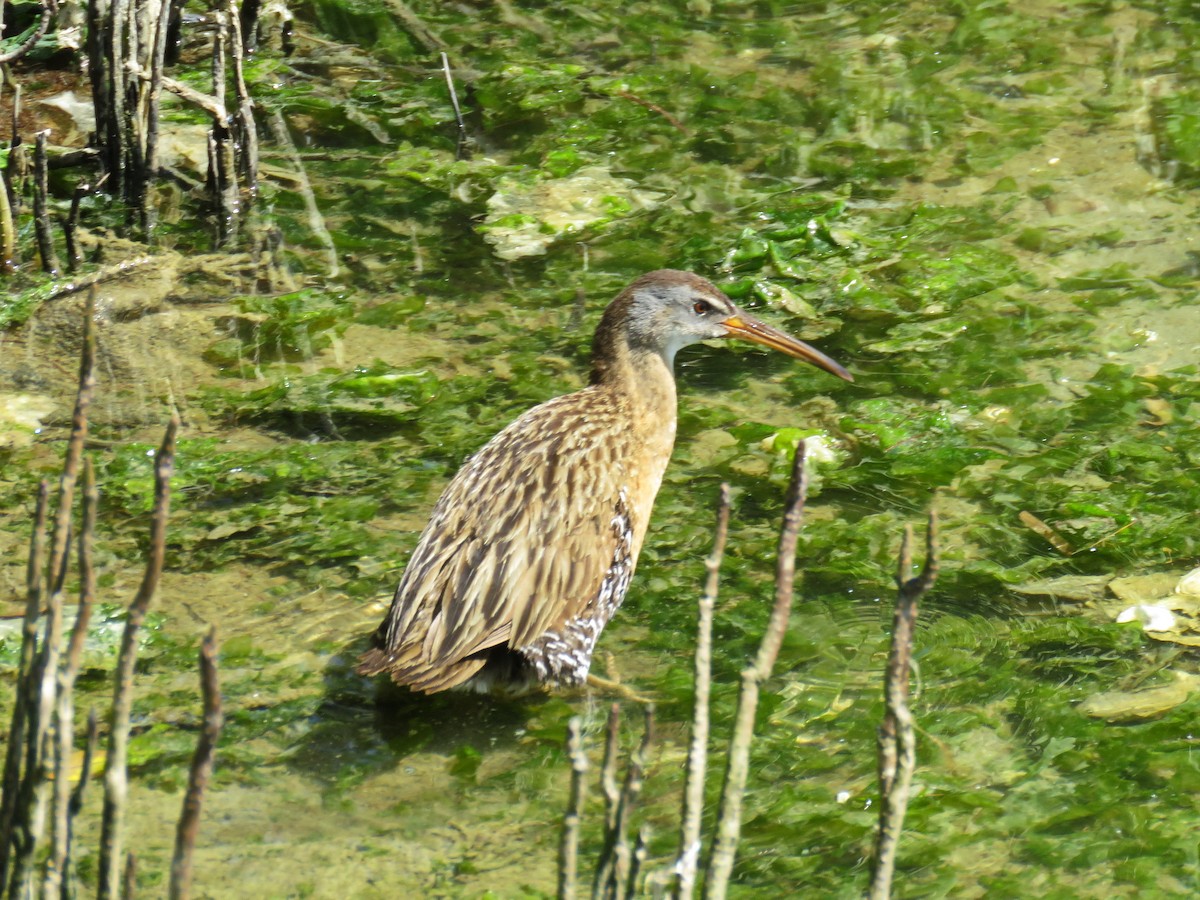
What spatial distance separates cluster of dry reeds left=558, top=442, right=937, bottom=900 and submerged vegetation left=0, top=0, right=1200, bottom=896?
1139 millimetres

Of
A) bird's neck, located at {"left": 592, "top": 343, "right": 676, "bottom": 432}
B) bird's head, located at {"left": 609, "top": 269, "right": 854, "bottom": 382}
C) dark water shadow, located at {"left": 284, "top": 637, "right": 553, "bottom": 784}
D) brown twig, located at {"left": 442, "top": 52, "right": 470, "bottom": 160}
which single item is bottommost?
dark water shadow, located at {"left": 284, "top": 637, "right": 553, "bottom": 784}

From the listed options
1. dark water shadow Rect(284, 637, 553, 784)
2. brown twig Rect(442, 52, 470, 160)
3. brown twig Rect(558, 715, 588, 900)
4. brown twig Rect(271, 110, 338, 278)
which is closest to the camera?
brown twig Rect(558, 715, 588, 900)

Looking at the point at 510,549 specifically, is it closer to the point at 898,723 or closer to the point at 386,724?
the point at 386,724

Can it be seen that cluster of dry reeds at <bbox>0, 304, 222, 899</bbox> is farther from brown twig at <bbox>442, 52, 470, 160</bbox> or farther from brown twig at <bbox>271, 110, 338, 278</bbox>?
brown twig at <bbox>442, 52, 470, 160</bbox>

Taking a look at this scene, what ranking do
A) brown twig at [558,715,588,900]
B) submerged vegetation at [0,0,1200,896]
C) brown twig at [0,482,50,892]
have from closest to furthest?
1. brown twig at [558,715,588,900]
2. brown twig at [0,482,50,892]
3. submerged vegetation at [0,0,1200,896]

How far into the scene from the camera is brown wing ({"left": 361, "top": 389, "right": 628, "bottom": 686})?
393cm

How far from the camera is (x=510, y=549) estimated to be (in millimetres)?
4133

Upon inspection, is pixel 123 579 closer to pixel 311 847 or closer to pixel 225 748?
pixel 225 748

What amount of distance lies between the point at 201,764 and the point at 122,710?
0.90 ft

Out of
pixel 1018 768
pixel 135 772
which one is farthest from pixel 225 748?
pixel 1018 768

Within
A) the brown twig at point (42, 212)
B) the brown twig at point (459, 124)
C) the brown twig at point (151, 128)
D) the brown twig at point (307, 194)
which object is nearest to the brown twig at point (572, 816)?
the brown twig at point (307, 194)

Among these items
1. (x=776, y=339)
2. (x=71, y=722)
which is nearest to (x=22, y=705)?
(x=71, y=722)

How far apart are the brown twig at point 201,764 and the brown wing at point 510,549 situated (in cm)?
163

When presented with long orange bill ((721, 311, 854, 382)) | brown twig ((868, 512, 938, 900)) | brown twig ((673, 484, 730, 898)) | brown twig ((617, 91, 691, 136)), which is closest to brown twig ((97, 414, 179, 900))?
brown twig ((673, 484, 730, 898))
